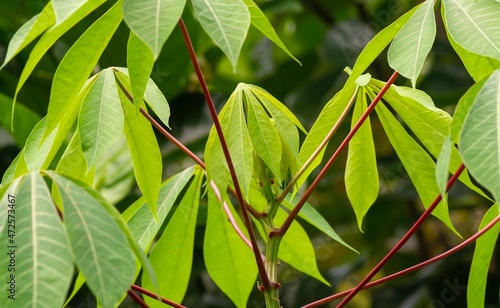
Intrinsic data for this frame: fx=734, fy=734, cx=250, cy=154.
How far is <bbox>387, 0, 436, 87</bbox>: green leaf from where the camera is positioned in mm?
495

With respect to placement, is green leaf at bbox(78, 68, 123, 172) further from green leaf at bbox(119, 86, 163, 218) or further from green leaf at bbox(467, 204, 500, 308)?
green leaf at bbox(467, 204, 500, 308)

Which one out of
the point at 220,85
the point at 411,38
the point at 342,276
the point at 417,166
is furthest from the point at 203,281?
the point at 411,38

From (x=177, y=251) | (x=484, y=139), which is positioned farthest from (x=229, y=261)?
(x=484, y=139)

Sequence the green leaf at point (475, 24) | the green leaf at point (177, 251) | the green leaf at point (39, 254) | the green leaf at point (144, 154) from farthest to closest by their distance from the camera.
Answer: the green leaf at point (177, 251) → the green leaf at point (144, 154) → the green leaf at point (475, 24) → the green leaf at point (39, 254)

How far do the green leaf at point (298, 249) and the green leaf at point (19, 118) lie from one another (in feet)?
1.95

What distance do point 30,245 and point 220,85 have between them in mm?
1237

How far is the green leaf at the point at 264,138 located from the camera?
1.79 feet

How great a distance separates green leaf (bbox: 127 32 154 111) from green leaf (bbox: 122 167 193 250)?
0.15m

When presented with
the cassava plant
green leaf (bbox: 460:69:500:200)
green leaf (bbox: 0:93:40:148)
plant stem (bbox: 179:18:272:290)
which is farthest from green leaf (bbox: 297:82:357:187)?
green leaf (bbox: 0:93:40:148)

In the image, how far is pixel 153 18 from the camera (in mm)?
403

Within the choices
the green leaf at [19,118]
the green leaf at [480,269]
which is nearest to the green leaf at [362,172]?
the green leaf at [480,269]

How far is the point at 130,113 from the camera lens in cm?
60

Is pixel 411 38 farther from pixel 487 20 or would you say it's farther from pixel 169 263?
pixel 169 263

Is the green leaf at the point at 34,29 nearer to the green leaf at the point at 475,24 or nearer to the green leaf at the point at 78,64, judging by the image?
the green leaf at the point at 78,64
